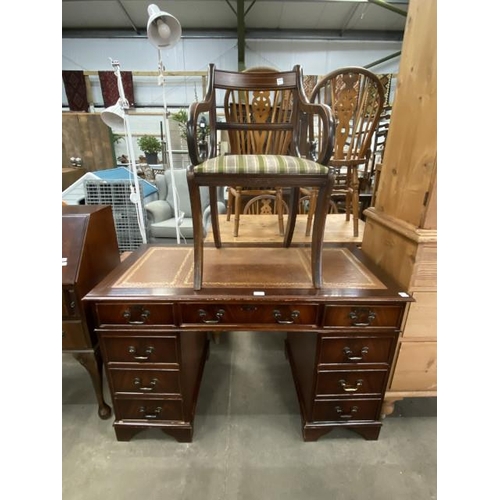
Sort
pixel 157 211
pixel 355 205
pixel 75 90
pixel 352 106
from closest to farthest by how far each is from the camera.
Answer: pixel 352 106
pixel 355 205
pixel 157 211
pixel 75 90

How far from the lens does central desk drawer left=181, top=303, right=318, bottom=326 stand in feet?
3.40

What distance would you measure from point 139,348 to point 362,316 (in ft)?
2.91

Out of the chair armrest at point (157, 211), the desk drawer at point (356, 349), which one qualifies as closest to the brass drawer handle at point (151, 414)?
the desk drawer at point (356, 349)

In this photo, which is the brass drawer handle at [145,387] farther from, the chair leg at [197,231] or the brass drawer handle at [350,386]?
the brass drawer handle at [350,386]

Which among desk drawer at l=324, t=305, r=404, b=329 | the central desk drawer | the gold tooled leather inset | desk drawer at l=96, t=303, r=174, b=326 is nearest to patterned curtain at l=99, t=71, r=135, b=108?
the gold tooled leather inset

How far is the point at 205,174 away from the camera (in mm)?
978

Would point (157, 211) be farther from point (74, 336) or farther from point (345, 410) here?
point (345, 410)

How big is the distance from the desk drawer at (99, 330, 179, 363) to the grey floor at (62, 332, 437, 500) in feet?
1.53

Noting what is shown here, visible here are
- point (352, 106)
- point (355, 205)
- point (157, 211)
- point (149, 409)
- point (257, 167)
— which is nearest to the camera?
point (257, 167)

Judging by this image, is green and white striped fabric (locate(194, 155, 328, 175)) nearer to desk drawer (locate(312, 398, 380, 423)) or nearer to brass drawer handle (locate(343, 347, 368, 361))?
brass drawer handle (locate(343, 347, 368, 361))

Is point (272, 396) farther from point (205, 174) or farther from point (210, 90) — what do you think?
point (210, 90)

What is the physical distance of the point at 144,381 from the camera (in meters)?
1.15

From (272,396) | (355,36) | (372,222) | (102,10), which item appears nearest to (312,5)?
(355,36)

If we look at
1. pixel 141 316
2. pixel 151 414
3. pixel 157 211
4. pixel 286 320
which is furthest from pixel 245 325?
pixel 157 211
